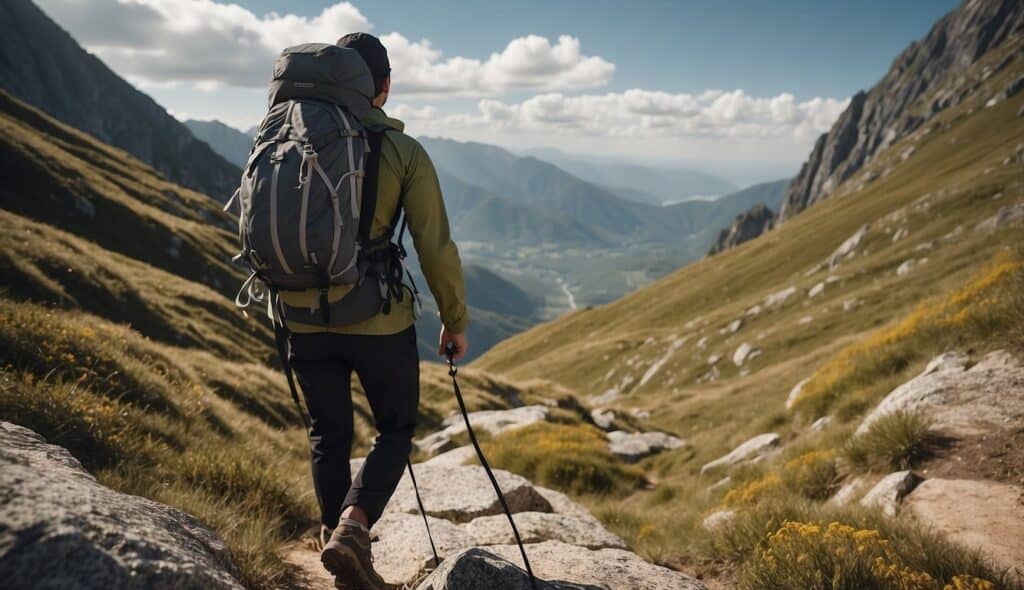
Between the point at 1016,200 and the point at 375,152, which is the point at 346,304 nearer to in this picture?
the point at 375,152

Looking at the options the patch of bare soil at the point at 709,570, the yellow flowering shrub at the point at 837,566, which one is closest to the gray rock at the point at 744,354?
the patch of bare soil at the point at 709,570

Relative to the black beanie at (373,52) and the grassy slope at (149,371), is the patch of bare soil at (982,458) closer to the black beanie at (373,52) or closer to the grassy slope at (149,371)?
the grassy slope at (149,371)

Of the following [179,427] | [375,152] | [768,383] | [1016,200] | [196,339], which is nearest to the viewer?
[375,152]

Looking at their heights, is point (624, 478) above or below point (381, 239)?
below

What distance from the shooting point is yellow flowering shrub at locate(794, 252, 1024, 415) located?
33.2 feet

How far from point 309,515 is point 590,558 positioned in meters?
3.80

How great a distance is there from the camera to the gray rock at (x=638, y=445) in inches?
781

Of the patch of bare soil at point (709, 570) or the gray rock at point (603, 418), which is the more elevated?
the patch of bare soil at point (709, 570)

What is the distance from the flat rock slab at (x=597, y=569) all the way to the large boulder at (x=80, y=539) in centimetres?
263

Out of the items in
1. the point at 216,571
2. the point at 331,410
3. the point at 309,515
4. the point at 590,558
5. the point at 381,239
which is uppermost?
the point at 381,239

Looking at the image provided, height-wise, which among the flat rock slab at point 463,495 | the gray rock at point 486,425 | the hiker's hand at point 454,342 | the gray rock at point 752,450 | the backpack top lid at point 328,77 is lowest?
the gray rock at point 486,425

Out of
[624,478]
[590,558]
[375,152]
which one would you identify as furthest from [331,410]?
[624,478]

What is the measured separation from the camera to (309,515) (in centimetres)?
714

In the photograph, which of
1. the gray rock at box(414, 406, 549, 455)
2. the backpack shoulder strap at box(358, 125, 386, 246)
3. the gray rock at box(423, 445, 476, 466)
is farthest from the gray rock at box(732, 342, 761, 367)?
the backpack shoulder strap at box(358, 125, 386, 246)
